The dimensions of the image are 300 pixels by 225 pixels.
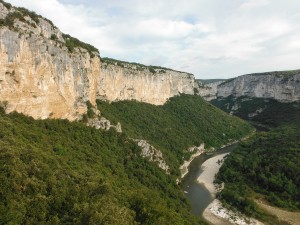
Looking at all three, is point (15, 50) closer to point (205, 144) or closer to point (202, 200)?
point (202, 200)

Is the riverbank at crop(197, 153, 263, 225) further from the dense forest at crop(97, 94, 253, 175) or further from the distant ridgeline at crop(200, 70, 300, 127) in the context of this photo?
the distant ridgeline at crop(200, 70, 300, 127)

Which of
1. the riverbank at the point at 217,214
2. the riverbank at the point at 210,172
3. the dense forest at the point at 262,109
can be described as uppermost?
the dense forest at the point at 262,109

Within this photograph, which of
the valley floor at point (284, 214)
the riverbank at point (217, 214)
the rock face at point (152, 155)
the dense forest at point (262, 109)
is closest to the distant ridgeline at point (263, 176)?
the valley floor at point (284, 214)

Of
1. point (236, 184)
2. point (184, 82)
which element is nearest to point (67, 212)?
point (236, 184)

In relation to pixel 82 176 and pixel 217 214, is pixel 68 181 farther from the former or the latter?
pixel 217 214

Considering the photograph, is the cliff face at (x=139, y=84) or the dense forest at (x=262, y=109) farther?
the dense forest at (x=262, y=109)

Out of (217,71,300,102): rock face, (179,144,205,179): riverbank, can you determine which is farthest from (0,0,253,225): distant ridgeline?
(217,71,300,102): rock face

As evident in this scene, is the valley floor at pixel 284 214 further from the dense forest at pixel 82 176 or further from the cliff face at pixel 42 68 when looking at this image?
the cliff face at pixel 42 68
